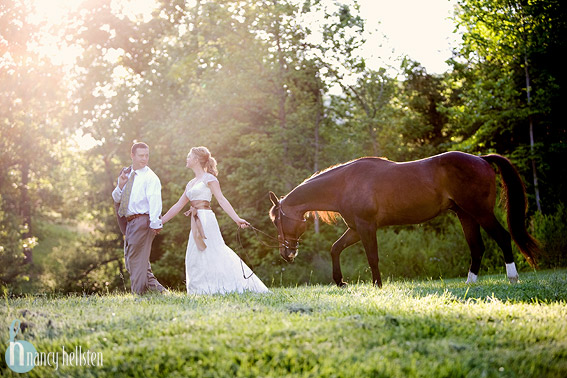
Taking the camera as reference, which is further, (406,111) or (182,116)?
(406,111)

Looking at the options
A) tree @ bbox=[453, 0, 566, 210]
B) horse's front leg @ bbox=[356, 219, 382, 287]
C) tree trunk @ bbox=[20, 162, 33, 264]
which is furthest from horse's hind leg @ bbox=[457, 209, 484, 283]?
tree trunk @ bbox=[20, 162, 33, 264]

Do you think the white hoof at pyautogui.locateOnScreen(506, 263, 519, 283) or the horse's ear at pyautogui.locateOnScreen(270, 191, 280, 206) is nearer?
the white hoof at pyautogui.locateOnScreen(506, 263, 519, 283)

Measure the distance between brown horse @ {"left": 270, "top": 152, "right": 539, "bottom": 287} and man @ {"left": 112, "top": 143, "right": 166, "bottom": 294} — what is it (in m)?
2.92

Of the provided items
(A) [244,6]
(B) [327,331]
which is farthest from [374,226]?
(A) [244,6]

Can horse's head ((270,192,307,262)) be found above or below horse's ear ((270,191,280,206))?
below

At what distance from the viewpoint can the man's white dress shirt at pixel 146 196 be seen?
869 centimetres

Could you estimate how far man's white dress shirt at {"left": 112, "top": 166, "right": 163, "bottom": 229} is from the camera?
8.69 meters

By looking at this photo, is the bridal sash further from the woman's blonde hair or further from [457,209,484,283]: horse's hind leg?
[457,209,484,283]: horse's hind leg

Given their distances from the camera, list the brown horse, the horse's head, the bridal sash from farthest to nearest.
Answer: the horse's head → the bridal sash → the brown horse

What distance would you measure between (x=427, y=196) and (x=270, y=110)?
1401 centimetres

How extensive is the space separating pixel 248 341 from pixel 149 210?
176 inches

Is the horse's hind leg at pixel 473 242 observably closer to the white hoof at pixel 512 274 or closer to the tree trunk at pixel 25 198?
the white hoof at pixel 512 274

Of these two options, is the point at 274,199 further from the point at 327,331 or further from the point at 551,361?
the point at 551,361

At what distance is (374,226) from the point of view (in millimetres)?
9547
